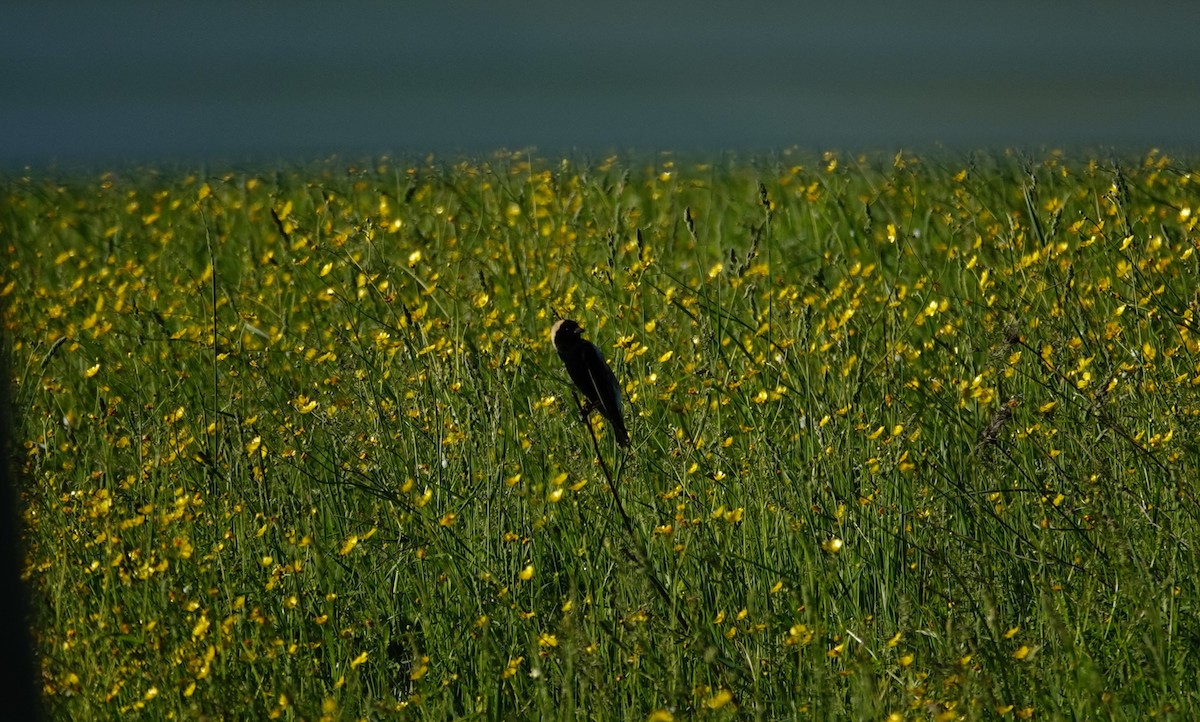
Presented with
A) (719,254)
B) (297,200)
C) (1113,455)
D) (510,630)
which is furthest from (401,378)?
(297,200)

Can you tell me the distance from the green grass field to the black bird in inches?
6.1

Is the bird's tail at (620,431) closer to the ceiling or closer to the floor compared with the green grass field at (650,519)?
closer to the ceiling

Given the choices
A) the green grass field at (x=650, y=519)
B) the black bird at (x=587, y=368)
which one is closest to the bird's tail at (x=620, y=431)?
the black bird at (x=587, y=368)

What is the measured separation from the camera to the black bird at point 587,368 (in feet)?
7.30

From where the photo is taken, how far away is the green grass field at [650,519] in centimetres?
217

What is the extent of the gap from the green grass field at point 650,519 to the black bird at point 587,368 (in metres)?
0.16

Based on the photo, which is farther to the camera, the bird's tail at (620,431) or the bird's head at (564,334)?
the bird's tail at (620,431)

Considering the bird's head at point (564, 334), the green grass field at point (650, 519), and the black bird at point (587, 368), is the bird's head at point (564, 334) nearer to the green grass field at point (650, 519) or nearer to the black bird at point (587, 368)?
the black bird at point (587, 368)

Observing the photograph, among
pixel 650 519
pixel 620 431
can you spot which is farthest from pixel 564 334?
pixel 650 519

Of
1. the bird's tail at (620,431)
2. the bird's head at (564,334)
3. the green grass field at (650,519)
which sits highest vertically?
the bird's head at (564,334)

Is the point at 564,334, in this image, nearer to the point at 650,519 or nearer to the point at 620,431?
the point at 620,431

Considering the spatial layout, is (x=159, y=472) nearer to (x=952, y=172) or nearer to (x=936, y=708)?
(x=936, y=708)

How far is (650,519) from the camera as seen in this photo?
8.82 feet

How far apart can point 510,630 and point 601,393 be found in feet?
1.59
